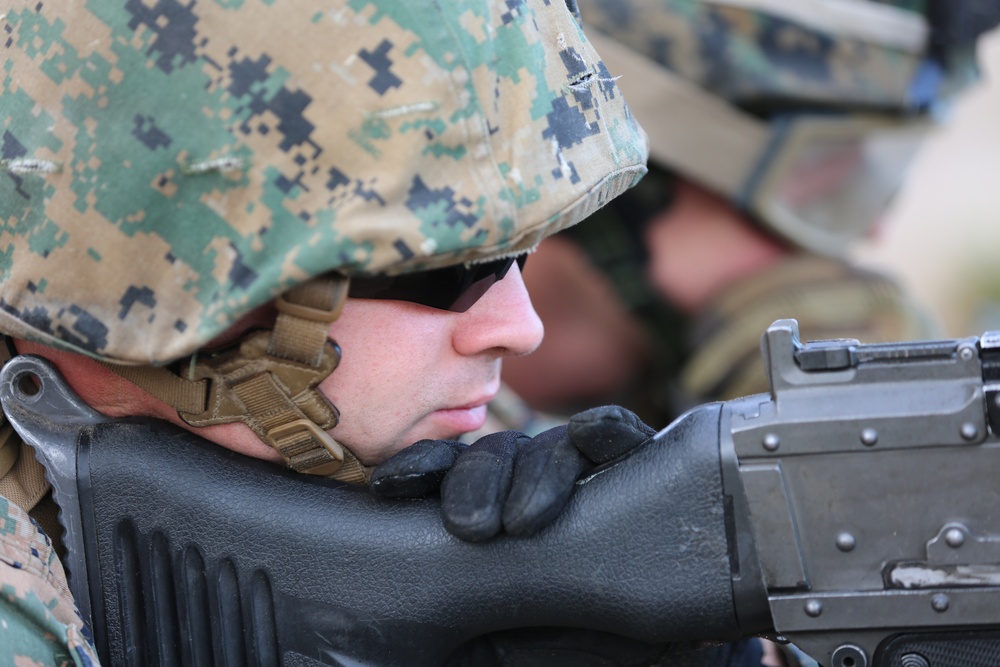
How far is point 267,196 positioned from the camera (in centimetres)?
141

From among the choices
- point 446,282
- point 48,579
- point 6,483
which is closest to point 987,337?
point 446,282

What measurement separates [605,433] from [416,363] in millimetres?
256

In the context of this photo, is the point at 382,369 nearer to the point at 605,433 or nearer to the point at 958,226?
the point at 605,433

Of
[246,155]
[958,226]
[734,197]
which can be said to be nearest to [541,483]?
[246,155]

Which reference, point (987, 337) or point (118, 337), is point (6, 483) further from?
point (987, 337)

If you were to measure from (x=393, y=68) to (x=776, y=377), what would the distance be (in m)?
0.51

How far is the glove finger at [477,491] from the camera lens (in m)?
1.39

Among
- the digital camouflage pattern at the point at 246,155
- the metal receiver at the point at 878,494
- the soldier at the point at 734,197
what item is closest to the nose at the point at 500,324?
the digital camouflage pattern at the point at 246,155

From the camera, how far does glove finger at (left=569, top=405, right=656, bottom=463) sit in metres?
1.41

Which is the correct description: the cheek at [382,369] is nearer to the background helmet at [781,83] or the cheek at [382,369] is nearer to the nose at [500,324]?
the nose at [500,324]

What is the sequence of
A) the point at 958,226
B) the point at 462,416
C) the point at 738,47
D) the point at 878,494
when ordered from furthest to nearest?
1. the point at 958,226
2. the point at 738,47
3. the point at 462,416
4. the point at 878,494

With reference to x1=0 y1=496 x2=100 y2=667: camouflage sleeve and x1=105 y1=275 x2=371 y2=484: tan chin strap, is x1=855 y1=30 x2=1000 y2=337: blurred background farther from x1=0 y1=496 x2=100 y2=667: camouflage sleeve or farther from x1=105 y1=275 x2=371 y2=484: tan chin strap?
x1=0 y1=496 x2=100 y2=667: camouflage sleeve

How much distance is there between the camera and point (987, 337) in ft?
4.21

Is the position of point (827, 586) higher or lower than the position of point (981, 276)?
higher
